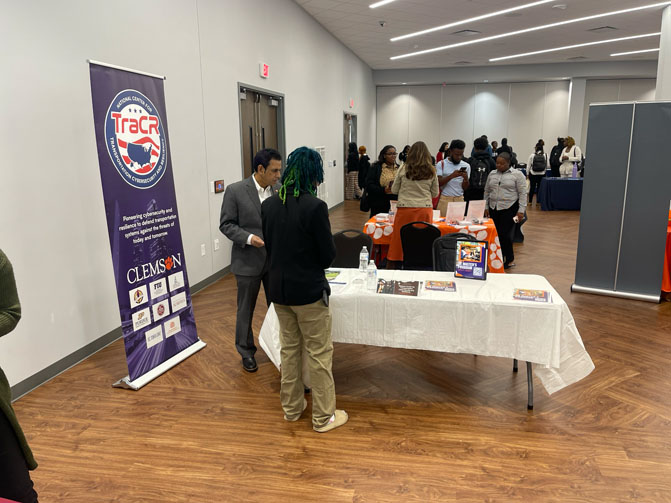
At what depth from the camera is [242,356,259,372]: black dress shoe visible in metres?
3.57

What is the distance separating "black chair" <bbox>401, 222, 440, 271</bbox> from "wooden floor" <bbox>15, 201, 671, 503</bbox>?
3.93 ft

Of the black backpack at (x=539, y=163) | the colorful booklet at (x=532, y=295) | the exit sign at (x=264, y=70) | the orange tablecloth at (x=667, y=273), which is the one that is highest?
the exit sign at (x=264, y=70)

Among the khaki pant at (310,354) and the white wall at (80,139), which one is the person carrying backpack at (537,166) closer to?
the white wall at (80,139)

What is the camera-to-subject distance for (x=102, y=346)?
13.0 feet

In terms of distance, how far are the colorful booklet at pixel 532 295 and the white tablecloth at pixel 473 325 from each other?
0.04m

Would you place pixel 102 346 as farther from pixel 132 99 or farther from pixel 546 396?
pixel 546 396

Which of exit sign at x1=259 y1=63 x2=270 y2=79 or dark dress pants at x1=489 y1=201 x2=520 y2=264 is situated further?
exit sign at x1=259 y1=63 x2=270 y2=79

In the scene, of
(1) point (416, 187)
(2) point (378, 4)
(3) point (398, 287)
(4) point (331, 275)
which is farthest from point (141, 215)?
(2) point (378, 4)

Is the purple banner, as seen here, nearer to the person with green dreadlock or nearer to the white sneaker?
the person with green dreadlock

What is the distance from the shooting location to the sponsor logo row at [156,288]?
3.34 m

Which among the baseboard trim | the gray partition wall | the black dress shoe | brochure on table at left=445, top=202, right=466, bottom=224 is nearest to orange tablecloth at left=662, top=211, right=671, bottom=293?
the gray partition wall

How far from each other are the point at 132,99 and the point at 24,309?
156 cm

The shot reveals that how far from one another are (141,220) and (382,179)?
11.7ft

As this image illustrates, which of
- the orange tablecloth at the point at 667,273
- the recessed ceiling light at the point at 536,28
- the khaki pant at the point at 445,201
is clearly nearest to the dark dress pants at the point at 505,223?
the khaki pant at the point at 445,201
